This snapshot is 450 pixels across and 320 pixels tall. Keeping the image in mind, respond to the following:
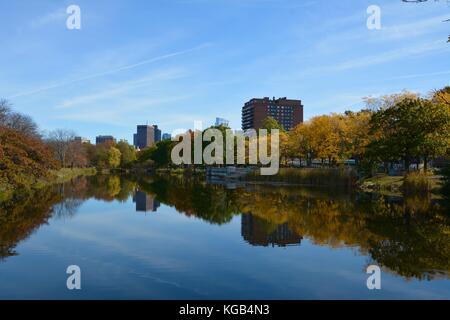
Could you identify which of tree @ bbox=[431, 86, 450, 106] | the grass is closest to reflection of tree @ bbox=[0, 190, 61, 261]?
tree @ bbox=[431, 86, 450, 106]

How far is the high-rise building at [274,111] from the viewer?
538 ft

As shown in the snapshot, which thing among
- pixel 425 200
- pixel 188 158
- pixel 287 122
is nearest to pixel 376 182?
pixel 425 200

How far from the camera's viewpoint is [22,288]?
28.5 feet

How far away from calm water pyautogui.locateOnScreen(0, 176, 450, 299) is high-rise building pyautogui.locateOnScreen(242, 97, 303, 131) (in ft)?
469

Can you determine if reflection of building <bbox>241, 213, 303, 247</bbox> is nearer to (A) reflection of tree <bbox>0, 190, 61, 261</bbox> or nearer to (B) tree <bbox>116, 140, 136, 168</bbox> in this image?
(A) reflection of tree <bbox>0, 190, 61, 261</bbox>

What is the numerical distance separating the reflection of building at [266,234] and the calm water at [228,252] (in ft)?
0.12

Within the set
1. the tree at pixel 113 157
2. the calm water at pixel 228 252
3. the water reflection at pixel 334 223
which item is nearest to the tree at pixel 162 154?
the tree at pixel 113 157

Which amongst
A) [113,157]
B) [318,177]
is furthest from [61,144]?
[318,177]

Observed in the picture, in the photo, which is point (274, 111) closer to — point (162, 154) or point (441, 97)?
point (162, 154)

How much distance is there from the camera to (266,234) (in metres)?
15.2

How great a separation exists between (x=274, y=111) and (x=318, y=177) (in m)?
130

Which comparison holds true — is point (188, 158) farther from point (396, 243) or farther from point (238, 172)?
point (396, 243)

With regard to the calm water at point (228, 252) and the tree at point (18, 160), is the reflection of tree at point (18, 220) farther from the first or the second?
the tree at point (18, 160)
